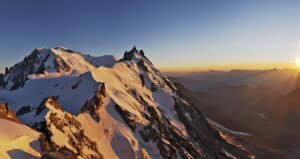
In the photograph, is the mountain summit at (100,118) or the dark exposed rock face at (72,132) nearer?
→ the mountain summit at (100,118)

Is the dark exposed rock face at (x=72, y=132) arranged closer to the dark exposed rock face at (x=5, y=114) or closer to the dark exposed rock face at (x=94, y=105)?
the dark exposed rock face at (x=5, y=114)

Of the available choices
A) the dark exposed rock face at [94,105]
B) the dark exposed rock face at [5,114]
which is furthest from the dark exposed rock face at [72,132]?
the dark exposed rock face at [94,105]

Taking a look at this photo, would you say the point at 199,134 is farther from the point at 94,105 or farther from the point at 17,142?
the point at 17,142

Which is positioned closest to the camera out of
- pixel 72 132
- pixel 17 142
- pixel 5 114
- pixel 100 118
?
pixel 17 142

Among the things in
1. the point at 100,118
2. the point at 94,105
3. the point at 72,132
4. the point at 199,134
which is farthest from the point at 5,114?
the point at 199,134

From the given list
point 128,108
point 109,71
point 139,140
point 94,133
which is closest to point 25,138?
point 94,133

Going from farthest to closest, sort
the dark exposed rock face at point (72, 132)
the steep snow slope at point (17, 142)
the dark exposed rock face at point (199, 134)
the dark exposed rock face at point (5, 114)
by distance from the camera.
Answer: the dark exposed rock face at point (199, 134)
the dark exposed rock face at point (72, 132)
the dark exposed rock face at point (5, 114)
the steep snow slope at point (17, 142)

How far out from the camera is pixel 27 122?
10775cm

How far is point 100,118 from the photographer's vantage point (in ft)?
437

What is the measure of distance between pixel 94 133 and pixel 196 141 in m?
68.5

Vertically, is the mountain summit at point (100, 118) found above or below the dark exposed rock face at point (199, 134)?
above

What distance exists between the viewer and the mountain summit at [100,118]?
99.3 m

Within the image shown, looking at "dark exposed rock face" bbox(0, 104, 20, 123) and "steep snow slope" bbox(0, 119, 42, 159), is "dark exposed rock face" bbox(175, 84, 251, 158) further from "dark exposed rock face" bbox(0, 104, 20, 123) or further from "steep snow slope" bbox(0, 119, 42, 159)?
"steep snow slope" bbox(0, 119, 42, 159)

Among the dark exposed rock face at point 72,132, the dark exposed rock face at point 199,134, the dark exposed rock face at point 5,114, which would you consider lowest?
the dark exposed rock face at point 199,134
